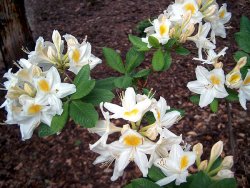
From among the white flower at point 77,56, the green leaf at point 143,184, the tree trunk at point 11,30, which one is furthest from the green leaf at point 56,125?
the tree trunk at point 11,30

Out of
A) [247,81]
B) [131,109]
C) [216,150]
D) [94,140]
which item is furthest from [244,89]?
[94,140]

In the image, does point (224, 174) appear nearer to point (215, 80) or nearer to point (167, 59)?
point (215, 80)

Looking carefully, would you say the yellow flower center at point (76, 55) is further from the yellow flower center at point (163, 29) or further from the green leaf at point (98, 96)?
the yellow flower center at point (163, 29)

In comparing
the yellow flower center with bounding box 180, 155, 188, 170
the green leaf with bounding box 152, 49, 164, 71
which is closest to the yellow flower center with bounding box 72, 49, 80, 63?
the green leaf with bounding box 152, 49, 164, 71

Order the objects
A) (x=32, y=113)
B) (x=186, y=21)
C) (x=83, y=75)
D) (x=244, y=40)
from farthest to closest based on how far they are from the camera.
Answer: (x=244, y=40) < (x=186, y=21) < (x=83, y=75) < (x=32, y=113)

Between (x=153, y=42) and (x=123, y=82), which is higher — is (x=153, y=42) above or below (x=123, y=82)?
above

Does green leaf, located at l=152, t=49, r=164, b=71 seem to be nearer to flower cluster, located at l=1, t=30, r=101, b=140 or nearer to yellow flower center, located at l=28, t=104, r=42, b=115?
flower cluster, located at l=1, t=30, r=101, b=140

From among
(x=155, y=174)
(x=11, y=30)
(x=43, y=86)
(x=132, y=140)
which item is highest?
(x=43, y=86)
